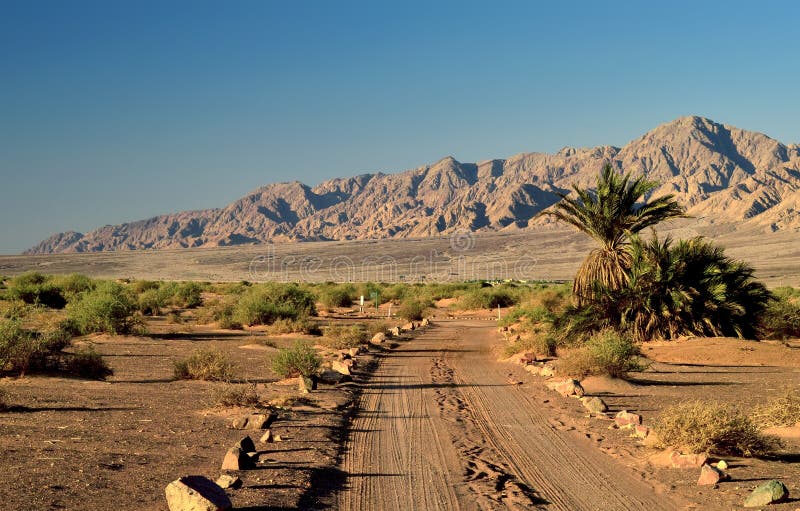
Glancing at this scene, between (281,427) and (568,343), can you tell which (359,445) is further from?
(568,343)

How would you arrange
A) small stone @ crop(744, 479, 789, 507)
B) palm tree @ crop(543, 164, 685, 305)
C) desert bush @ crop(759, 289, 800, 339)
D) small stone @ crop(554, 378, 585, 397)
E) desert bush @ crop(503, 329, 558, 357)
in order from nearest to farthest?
small stone @ crop(744, 479, 789, 507), small stone @ crop(554, 378, 585, 397), desert bush @ crop(503, 329, 558, 357), palm tree @ crop(543, 164, 685, 305), desert bush @ crop(759, 289, 800, 339)

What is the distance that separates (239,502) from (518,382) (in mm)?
10052

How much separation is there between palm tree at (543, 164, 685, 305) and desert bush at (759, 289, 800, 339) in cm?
445

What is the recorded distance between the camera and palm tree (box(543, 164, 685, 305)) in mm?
22141

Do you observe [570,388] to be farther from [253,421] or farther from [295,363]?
[253,421]

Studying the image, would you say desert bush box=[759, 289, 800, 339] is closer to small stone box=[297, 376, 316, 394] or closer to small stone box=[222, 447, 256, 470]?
small stone box=[297, 376, 316, 394]

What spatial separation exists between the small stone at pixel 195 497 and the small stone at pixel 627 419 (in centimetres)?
683

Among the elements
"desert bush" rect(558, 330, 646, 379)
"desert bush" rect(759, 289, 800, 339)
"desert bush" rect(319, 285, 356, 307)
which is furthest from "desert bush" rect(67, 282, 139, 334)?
"desert bush" rect(319, 285, 356, 307)

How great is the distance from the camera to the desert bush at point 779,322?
22694 millimetres

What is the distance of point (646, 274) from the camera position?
20750 mm

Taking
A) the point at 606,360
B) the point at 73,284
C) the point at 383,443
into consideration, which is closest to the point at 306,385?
the point at 383,443

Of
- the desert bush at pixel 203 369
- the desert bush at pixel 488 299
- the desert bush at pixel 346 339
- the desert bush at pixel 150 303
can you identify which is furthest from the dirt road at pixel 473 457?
the desert bush at pixel 488 299

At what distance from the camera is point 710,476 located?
7.85m

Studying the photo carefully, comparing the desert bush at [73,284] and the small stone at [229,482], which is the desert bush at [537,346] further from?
the desert bush at [73,284]
